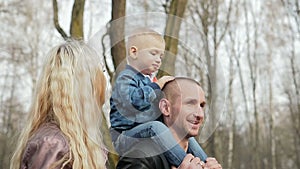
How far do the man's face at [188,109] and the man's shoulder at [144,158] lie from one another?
0.40ft

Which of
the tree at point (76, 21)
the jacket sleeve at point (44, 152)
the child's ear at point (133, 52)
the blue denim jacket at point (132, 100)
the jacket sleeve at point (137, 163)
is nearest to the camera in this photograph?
the jacket sleeve at point (44, 152)

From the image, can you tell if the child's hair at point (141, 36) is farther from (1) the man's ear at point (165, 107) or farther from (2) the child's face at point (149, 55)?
(1) the man's ear at point (165, 107)

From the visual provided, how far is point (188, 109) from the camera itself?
85.7 inches

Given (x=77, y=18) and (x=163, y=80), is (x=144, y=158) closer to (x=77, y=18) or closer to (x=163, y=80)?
(x=163, y=80)

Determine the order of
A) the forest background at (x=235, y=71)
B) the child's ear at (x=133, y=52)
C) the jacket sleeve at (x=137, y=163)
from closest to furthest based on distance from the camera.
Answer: the jacket sleeve at (x=137, y=163) < the child's ear at (x=133, y=52) < the forest background at (x=235, y=71)

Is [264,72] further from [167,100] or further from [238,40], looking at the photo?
[167,100]

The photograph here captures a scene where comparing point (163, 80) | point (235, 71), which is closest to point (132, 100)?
point (163, 80)

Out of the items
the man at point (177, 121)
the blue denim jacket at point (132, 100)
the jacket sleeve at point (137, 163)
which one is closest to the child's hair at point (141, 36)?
the blue denim jacket at point (132, 100)

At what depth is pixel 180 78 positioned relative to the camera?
224cm

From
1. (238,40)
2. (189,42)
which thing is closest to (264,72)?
(238,40)

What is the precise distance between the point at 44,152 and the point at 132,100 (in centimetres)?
50

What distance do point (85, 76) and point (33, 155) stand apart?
12.9 inches

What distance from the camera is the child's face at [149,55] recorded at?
7.66ft

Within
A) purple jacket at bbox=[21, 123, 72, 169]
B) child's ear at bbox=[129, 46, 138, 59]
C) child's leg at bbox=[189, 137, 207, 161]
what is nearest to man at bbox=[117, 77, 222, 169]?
child's leg at bbox=[189, 137, 207, 161]
